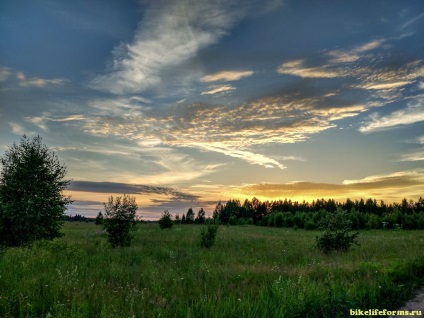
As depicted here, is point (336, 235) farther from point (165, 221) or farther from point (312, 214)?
point (312, 214)

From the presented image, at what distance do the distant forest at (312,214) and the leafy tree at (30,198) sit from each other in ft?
132

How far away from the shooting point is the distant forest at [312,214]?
63969 millimetres

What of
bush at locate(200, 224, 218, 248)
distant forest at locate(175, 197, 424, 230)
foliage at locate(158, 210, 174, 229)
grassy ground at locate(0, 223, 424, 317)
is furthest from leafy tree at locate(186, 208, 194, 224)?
grassy ground at locate(0, 223, 424, 317)

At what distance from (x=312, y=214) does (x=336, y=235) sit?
229 feet

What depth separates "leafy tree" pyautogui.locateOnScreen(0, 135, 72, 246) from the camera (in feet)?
56.5

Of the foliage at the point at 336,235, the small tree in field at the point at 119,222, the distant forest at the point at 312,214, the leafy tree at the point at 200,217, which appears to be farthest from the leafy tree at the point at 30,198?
the leafy tree at the point at 200,217

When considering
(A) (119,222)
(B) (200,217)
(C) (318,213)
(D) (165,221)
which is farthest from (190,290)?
(B) (200,217)

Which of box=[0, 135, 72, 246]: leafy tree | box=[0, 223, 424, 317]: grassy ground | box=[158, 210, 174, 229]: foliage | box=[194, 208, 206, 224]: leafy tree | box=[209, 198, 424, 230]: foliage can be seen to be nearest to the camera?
box=[0, 223, 424, 317]: grassy ground

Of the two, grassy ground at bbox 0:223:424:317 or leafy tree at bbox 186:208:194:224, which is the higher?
grassy ground at bbox 0:223:424:317

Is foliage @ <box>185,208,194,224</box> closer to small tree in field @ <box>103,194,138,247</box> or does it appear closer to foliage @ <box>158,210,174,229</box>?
foliage @ <box>158,210,174,229</box>

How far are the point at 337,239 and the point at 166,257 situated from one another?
36.8 feet

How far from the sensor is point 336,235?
19531 millimetres

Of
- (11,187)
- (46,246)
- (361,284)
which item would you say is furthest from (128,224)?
(361,284)

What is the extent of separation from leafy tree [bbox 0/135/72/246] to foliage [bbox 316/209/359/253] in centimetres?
1754
